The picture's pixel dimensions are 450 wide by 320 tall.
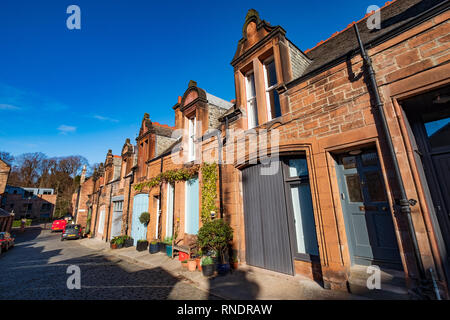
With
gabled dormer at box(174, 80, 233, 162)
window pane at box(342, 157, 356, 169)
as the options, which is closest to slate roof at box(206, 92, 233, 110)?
gabled dormer at box(174, 80, 233, 162)

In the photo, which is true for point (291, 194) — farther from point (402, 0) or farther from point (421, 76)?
point (402, 0)

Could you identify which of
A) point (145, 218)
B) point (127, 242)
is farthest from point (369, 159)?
point (127, 242)

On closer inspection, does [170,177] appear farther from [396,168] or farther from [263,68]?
[396,168]

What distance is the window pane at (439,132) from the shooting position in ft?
12.7

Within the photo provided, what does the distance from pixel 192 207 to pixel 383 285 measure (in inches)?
277

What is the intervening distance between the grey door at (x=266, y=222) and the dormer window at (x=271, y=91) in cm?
170

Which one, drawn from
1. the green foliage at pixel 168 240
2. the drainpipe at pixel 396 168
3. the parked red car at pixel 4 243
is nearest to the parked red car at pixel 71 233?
the parked red car at pixel 4 243

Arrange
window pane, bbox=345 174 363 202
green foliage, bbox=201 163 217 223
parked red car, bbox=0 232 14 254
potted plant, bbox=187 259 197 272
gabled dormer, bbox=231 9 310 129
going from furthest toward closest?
1. parked red car, bbox=0 232 14 254
2. green foliage, bbox=201 163 217 223
3. potted plant, bbox=187 259 197 272
4. gabled dormer, bbox=231 9 310 129
5. window pane, bbox=345 174 363 202

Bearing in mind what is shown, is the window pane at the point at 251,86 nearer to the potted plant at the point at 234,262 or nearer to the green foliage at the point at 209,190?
the green foliage at the point at 209,190

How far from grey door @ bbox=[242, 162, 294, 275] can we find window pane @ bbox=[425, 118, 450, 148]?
10.5ft

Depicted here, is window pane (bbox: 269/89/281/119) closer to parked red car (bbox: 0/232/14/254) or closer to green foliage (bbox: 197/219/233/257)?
green foliage (bbox: 197/219/233/257)

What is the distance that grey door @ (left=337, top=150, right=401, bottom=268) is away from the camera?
400 cm

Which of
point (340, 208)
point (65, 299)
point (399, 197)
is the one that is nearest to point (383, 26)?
point (399, 197)

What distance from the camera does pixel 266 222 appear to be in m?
5.98
